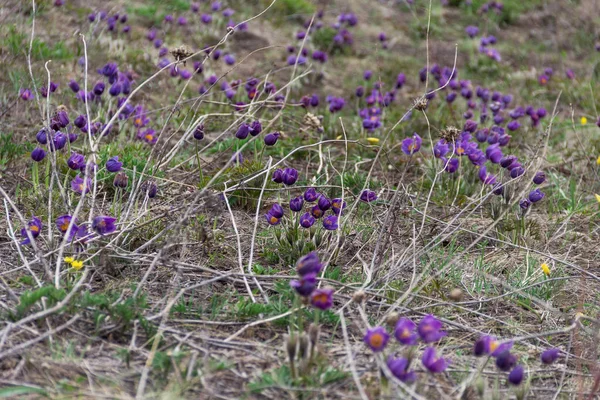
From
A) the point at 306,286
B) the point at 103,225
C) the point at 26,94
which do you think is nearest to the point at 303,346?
the point at 306,286

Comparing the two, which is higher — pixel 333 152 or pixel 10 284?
pixel 10 284

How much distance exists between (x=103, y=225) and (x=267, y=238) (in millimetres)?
900

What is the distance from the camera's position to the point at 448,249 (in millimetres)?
3504

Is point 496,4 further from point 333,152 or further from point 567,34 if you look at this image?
point 333,152

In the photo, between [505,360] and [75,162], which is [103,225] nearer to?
[75,162]

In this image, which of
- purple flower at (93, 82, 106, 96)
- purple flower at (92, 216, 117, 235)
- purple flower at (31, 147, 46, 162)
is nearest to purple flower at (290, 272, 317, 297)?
purple flower at (92, 216, 117, 235)

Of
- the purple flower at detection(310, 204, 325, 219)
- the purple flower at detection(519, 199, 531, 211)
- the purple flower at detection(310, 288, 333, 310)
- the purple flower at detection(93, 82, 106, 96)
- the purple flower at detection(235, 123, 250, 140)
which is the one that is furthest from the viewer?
the purple flower at detection(93, 82, 106, 96)

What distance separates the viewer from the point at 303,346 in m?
2.23

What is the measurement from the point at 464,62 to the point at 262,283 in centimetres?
475

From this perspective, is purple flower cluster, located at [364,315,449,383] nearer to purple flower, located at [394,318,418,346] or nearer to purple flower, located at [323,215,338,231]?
purple flower, located at [394,318,418,346]

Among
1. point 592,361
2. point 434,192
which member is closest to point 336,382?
point 592,361

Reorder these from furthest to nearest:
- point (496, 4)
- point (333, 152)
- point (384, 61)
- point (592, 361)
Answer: point (496, 4) → point (384, 61) → point (333, 152) → point (592, 361)

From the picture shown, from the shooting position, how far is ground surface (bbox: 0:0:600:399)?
2324 millimetres

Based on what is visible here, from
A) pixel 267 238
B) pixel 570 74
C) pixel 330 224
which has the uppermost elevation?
pixel 330 224
